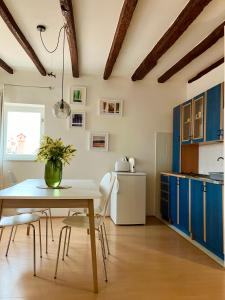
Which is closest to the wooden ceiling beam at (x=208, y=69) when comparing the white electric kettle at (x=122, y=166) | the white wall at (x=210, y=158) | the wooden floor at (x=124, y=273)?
the white wall at (x=210, y=158)

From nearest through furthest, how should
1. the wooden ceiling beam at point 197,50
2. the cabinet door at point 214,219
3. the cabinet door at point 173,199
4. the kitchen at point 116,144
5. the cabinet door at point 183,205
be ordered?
the kitchen at point 116,144, the cabinet door at point 214,219, the wooden ceiling beam at point 197,50, the cabinet door at point 183,205, the cabinet door at point 173,199

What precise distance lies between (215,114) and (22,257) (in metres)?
2.70

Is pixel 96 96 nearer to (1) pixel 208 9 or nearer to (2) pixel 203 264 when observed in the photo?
(1) pixel 208 9

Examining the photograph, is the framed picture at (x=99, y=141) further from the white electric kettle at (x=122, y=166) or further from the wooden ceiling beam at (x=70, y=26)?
the wooden ceiling beam at (x=70, y=26)

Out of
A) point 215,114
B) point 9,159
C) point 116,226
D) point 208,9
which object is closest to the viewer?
point 208,9

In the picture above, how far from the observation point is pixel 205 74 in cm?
405

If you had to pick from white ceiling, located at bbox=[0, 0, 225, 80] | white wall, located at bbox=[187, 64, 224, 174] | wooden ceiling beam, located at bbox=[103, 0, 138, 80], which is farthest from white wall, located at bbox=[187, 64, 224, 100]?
wooden ceiling beam, located at bbox=[103, 0, 138, 80]

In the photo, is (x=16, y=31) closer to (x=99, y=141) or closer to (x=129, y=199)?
(x=99, y=141)

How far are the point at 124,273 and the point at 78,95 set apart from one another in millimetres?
3066

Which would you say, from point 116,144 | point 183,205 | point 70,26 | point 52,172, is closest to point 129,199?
point 183,205

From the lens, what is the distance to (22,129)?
4496mm

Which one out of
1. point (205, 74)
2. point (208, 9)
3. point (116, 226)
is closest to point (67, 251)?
point (116, 226)

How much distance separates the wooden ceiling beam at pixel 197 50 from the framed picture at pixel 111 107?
2.88 feet

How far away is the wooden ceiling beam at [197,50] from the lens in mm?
2857
